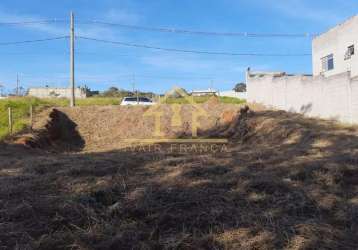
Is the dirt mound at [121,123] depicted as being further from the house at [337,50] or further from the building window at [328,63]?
the building window at [328,63]

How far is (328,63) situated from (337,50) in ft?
5.39

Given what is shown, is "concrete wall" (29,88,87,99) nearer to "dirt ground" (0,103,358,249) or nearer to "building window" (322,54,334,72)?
"building window" (322,54,334,72)

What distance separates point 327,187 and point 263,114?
13309mm

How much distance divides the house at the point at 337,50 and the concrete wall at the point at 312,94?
12.7 ft

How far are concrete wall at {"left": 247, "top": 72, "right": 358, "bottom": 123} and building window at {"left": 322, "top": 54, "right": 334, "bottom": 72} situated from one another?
5.38m

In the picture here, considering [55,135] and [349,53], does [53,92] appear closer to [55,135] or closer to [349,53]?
[55,135]

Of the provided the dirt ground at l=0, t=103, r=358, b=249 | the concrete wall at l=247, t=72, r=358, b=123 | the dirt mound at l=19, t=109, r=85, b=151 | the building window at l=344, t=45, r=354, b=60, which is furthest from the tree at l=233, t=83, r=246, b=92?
the dirt ground at l=0, t=103, r=358, b=249

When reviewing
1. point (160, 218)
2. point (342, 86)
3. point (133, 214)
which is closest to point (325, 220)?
point (160, 218)

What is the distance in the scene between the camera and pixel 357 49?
21250 mm

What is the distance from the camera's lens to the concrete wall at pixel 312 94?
12995 millimetres

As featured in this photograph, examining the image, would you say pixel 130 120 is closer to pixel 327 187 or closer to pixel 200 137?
pixel 200 137

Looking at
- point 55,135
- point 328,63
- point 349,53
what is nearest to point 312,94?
point 349,53

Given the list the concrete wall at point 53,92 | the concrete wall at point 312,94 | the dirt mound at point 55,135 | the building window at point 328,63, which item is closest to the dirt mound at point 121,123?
the dirt mound at point 55,135

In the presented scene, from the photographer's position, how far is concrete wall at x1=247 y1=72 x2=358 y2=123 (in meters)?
13.0
